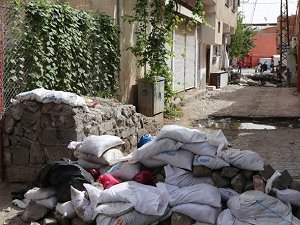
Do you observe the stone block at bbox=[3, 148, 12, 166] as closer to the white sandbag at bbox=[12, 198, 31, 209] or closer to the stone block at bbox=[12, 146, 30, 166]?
the stone block at bbox=[12, 146, 30, 166]

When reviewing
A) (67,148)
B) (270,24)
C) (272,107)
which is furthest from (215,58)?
(270,24)

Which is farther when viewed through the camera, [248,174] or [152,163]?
[152,163]

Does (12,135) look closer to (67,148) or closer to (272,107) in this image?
(67,148)

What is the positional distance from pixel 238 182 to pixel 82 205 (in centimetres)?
161

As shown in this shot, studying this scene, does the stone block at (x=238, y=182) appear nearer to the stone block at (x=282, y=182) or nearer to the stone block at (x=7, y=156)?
the stone block at (x=282, y=182)

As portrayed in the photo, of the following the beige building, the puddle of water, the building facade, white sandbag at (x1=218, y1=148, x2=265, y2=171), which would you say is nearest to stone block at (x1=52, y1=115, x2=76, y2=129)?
white sandbag at (x1=218, y1=148, x2=265, y2=171)

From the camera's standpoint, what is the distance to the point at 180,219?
3824 mm

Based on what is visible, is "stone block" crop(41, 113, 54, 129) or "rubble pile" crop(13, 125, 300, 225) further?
"stone block" crop(41, 113, 54, 129)

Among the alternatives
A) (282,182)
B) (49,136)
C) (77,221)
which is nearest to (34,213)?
(77,221)

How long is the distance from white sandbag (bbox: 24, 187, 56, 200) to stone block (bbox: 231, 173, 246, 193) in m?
1.96

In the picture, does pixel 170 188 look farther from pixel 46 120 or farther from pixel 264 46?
pixel 264 46

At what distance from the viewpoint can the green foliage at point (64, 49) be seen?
6.21m

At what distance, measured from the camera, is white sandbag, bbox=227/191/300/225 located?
3.70 meters

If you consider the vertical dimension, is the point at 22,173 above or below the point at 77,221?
above
